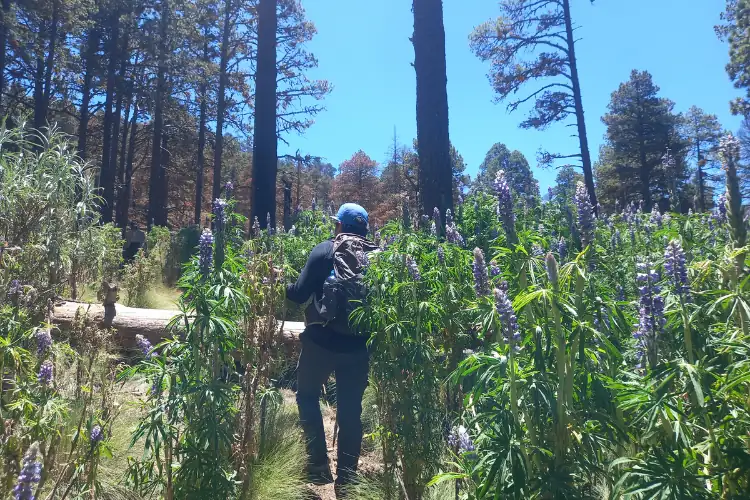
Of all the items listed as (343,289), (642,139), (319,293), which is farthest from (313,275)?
(642,139)

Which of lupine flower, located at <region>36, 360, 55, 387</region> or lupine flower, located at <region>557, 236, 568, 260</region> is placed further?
lupine flower, located at <region>557, 236, 568, 260</region>

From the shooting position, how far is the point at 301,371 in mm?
3707

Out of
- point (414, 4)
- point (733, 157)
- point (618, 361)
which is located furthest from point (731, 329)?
point (414, 4)

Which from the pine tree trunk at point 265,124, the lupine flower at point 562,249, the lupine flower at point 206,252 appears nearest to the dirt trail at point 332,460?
the lupine flower at point 206,252

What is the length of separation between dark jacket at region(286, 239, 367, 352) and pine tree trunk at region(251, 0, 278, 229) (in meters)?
6.33

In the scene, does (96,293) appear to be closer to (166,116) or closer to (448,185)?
(448,185)

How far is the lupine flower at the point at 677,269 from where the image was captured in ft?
5.68

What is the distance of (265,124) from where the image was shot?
33.2 ft

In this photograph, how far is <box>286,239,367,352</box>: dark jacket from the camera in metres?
3.57

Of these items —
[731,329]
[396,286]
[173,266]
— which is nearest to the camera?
[731,329]

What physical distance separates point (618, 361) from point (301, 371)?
248 cm

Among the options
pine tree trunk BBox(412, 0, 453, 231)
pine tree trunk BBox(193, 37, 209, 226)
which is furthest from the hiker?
pine tree trunk BBox(193, 37, 209, 226)

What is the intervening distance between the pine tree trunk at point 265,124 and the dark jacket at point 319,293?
6329 mm

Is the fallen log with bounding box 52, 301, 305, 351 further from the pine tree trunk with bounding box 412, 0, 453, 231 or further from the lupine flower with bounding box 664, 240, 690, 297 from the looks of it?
the lupine flower with bounding box 664, 240, 690, 297
